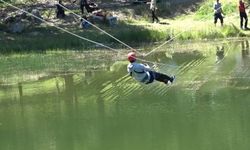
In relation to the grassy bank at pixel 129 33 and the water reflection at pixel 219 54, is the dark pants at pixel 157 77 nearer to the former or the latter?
the water reflection at pixel 219 54

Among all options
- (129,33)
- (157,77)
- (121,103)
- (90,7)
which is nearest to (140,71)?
(157,77)

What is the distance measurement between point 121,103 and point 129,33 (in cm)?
1172

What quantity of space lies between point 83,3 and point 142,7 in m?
3.95

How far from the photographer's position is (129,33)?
28.5 metres

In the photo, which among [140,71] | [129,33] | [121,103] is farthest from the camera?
[129,33]

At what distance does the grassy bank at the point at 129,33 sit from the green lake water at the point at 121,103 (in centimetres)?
153

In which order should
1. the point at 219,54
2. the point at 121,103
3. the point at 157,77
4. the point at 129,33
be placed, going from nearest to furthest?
the point at 157,77, the point at 121,103, the point at 219,54, the point at 129,33

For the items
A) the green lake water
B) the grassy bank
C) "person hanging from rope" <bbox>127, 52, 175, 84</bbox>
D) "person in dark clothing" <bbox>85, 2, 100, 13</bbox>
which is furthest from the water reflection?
"person hanging from rope" <bbox>127, 52, 175, 84</bbox>

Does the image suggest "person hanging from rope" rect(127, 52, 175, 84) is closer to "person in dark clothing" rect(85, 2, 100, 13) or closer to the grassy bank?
the grassy bank

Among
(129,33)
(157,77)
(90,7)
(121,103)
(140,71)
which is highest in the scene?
(90,7)

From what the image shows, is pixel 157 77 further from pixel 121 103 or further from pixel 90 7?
pixel 90 7

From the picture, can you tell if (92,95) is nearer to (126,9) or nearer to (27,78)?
(27,78)

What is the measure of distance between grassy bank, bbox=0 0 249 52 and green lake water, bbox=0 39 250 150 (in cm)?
153

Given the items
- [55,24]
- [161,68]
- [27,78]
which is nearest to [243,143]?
[161,68]
